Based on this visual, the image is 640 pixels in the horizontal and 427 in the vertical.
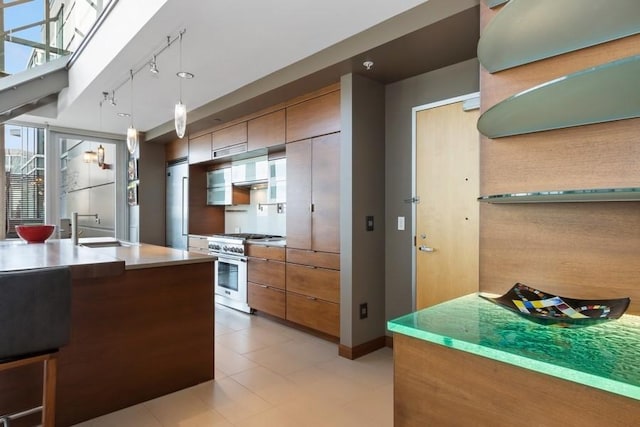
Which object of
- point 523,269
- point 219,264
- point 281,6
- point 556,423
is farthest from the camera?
point 219,264

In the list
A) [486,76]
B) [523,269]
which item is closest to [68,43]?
[486,76]

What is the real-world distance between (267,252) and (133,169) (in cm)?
335

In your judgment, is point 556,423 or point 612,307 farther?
point 612,307

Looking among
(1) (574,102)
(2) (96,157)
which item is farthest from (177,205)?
(1) (574,102)

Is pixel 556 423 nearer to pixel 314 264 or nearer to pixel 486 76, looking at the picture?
pixel 486 76

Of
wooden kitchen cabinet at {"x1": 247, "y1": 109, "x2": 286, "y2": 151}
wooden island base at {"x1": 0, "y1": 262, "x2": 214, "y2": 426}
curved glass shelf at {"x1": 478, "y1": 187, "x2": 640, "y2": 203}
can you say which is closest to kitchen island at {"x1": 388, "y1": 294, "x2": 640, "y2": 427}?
curved glass shelf at {"x1": 478, "y1": 187, "x2": 640, "y2": 203}

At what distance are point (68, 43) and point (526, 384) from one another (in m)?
5.38

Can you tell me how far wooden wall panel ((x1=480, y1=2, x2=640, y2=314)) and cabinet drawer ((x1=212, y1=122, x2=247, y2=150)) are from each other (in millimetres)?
3524

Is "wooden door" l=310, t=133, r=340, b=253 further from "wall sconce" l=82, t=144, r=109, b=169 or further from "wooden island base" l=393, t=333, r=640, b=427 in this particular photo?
"wall sconce" l=82, t=144, r=109, b=169

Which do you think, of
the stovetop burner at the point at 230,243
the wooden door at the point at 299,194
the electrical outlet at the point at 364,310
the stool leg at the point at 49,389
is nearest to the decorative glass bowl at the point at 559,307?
the stool leg at the point at 49,389

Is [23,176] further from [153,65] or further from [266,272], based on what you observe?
[266,272]

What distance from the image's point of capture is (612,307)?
111cm

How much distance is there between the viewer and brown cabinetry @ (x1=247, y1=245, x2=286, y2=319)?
403 centimetres

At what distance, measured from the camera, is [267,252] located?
4215 mm
